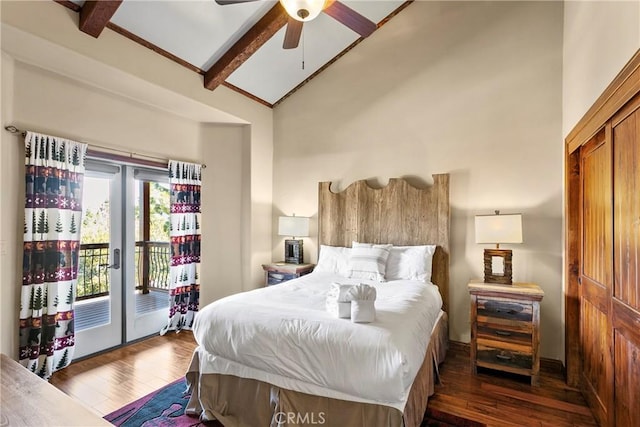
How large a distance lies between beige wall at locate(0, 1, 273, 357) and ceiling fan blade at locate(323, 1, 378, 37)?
178cm

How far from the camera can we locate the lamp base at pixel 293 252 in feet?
14.2

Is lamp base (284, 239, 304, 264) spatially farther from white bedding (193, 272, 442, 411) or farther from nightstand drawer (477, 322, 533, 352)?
nightstand drawer (477, 322, 533, 352)

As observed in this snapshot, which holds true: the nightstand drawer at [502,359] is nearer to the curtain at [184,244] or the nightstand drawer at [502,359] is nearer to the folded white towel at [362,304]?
the folded white towel at [362,304]

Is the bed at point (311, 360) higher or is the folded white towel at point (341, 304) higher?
the folded white towel at point (341, 304)

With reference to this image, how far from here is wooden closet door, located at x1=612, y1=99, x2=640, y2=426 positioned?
62.6 inches

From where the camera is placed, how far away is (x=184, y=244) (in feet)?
13.1

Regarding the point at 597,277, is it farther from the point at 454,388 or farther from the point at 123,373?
the point at 123,373

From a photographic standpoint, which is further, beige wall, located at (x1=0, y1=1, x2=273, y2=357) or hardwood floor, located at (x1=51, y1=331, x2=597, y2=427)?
beige wall, located at (x1=0, y1=1, x2=273, y2=357)

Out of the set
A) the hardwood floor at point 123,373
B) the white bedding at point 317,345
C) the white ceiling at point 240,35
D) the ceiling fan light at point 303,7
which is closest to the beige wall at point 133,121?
the white ceiling at point 240,35

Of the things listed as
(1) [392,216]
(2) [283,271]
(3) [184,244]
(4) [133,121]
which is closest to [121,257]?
(3) [184,244]

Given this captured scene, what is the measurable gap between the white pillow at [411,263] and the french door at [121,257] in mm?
2830

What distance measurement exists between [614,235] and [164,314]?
4.51 meters

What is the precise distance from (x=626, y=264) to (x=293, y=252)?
3.37 metres

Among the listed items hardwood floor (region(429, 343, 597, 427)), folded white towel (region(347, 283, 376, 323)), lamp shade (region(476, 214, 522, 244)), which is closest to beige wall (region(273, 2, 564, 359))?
lamp shade (region(476, 214, 522, 244))
